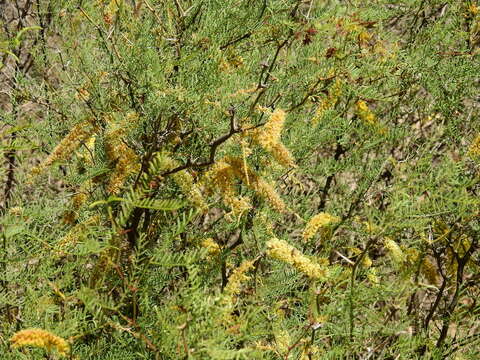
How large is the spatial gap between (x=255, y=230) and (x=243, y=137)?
356 mm

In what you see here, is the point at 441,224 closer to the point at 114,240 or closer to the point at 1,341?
the point at 114,240

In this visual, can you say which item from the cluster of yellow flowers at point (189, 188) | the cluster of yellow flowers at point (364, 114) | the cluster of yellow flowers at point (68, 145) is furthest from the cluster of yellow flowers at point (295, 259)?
the cluster of yellow flowers at point (364, 114)

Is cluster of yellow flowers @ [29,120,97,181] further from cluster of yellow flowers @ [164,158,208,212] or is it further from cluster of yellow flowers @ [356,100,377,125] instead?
cluster of yellow flowers @ [356,100,377,125]

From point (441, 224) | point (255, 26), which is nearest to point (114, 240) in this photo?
point (255, 26)

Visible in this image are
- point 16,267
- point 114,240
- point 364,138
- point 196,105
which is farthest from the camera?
point 364,138

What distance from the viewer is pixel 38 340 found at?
3.30 feet

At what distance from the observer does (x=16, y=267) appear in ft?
6.01

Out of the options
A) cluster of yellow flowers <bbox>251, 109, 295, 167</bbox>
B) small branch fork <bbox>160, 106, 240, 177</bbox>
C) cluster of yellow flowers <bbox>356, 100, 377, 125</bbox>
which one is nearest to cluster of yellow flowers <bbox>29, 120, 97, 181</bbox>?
small branch fork <bbox>160, 106, 240, 177</bbox>

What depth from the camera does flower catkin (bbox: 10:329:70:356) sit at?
0.99 metres

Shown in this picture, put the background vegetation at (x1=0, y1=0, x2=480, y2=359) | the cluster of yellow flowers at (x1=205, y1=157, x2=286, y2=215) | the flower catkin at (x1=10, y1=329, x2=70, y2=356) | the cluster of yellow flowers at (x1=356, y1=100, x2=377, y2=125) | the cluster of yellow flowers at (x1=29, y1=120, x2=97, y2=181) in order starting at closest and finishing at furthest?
the flower catkin at (x1=10, y1=329, x2=70, y2=356) → the background vegetation at (x1=0, y1=0, x2=480, y2=359) → the cluster of yellow flowers at (x1=205, y1=157, x2=286, y2=215) → the cluster of yellow flowers at (x1=29, y1=120, x2=97, y2=181) → the cluster of yellow flowers at (x1=356, y1=100, x2=377, y2=125)

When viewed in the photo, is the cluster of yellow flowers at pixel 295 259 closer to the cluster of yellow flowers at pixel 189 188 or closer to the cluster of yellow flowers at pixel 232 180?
the cluster of yellow flowers at pixel 232 180

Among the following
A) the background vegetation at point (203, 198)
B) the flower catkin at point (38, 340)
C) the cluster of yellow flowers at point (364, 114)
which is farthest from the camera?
the cluster of yellow flowers at point (364, 114)

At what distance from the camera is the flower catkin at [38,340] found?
99cm

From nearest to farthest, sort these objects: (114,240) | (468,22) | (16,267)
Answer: (114,240) < (16,267) < (468,22)
